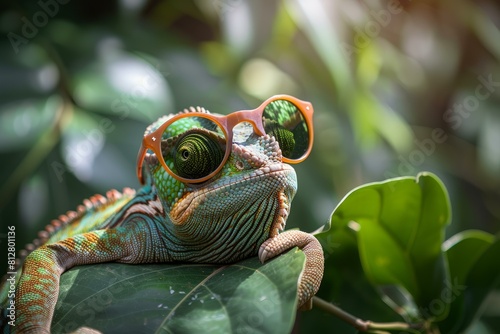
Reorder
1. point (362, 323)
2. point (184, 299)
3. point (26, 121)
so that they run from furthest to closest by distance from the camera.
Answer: point (26, 121)
point (362, 323)
point (184, 299)

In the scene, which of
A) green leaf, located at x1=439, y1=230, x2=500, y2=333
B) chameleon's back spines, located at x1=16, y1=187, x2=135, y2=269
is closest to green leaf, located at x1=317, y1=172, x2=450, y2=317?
green leaf, located at x1=439, y1=230, x2=500, y2=333

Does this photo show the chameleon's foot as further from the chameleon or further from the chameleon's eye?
the chameleon's eye

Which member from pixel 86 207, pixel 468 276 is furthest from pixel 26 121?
pixel 468 276

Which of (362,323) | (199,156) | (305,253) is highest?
(199,156)

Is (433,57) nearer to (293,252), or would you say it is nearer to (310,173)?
(310,173)

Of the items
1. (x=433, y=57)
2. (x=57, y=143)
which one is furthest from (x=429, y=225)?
(x=433, y=57)

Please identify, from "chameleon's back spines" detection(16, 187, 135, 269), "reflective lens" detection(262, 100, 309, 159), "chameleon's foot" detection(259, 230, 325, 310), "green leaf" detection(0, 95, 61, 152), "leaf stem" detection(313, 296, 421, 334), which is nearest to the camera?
"chameleon's foot" detection(259, 230, 325, 310)

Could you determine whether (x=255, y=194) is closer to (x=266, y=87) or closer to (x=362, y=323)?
(x=362, y=323)

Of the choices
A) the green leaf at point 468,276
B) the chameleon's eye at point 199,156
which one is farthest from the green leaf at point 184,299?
the green leaf at point 468,276
